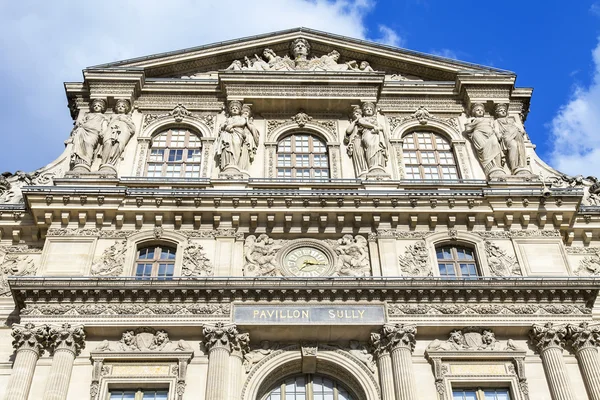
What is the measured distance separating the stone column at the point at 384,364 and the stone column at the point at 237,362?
133 inches

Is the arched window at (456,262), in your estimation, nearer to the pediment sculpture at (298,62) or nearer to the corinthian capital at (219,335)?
the corinthian capital at (219,335)

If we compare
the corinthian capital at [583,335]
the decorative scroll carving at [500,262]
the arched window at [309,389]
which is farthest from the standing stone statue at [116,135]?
the corinthian capital at [583,335]

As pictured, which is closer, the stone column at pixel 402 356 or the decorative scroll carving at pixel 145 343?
the stone column at pixel 402 356

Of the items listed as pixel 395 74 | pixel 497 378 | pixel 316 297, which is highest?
pixel 395 74

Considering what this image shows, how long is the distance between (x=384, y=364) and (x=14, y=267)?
1103 centimetres

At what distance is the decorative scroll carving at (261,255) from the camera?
21.5m

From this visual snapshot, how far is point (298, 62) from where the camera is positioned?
29.0 meters

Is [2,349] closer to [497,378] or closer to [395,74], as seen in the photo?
[497,378]

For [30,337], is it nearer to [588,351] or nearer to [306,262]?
[306,262]

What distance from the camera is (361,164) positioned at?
82.7ft

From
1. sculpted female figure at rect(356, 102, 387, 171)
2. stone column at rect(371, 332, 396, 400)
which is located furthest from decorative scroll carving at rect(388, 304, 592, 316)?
sculpted female figure at rect(356, 102, 387, 171)

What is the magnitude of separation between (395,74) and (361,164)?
19.4 feet

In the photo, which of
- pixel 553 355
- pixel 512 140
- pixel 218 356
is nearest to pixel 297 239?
pixel 218 356

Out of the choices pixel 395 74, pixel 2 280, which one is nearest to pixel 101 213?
pixel 2 280
